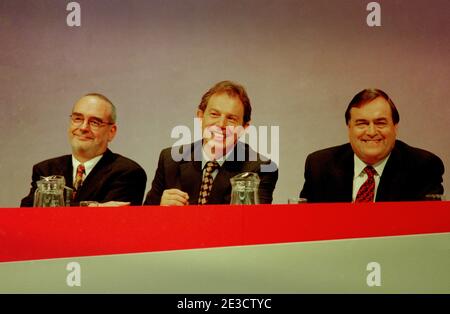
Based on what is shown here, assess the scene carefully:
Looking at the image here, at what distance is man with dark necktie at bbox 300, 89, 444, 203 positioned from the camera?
2969 millimetres

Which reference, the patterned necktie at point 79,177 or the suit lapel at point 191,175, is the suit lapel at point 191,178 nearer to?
the suit lapel at point 191,175

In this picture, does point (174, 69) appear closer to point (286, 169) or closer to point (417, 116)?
point (286, 169)

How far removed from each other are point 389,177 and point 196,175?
2.74ft

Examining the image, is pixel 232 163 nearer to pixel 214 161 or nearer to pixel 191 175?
pixel 214 161

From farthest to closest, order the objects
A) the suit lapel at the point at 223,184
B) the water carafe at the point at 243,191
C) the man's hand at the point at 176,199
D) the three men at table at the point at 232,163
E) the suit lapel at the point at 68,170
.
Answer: the suit lapel at the point at 68,170
the three men at table at the point at 232,163
the suit lapel at the point at 223,184
the man's hand at the point at 176,199
the water carafe at the point at 243,191

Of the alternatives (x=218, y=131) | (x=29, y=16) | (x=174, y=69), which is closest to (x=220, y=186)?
(x=218, y=131)

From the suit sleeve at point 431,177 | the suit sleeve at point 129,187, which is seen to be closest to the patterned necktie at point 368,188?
the suit sleeve at point 431,177

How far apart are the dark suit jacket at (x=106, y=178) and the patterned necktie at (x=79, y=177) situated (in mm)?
33

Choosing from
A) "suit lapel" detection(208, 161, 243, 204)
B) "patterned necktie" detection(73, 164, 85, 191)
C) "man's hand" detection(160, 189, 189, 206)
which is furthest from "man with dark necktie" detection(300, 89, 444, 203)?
"patterned necktie" detection(73, 164, 85, 191)

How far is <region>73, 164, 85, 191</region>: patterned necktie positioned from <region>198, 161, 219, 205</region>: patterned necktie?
1.76 ft

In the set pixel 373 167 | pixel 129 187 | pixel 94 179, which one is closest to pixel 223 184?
pixel 129 187

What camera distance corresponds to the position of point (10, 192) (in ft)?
10.6

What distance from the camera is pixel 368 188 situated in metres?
2.99

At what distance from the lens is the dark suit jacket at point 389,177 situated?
117 inches
